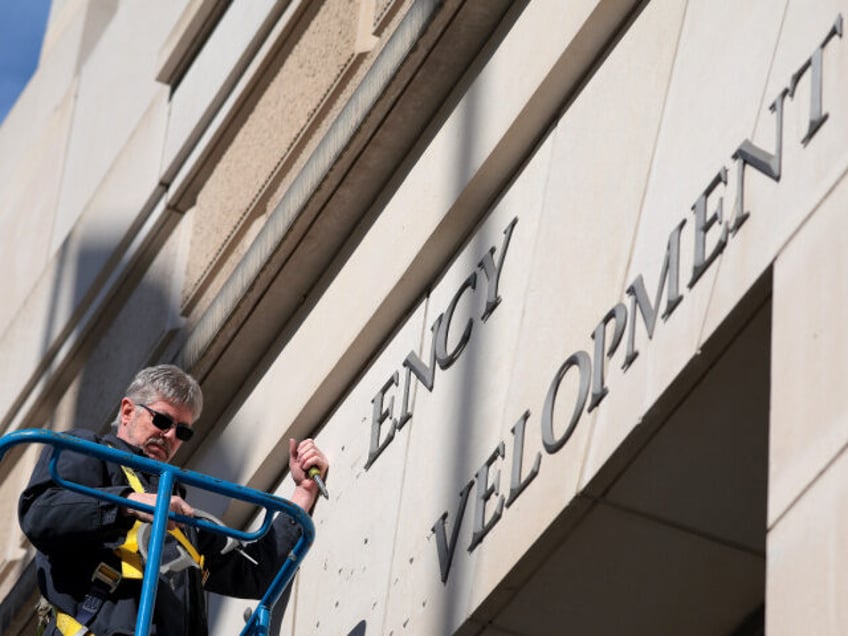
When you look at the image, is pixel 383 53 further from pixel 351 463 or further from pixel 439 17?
pixel 351 463

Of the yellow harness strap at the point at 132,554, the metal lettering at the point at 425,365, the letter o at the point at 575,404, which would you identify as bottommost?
the yellow harness strap at the point at 132,554

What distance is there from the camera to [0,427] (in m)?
11.9

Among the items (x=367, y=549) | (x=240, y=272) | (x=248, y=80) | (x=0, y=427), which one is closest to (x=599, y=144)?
(x=367, y=549)

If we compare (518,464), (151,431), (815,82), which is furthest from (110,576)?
(815,82)

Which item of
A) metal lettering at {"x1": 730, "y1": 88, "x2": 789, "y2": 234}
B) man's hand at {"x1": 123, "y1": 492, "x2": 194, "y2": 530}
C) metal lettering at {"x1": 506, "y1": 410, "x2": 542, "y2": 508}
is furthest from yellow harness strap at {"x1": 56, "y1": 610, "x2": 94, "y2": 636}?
metal lettering at {"x1": 730, "y1": 88, "x2": 789, "y2": 234}

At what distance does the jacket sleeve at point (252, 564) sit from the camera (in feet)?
24.2

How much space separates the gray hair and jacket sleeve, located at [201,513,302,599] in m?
0.45

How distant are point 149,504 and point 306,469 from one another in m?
1.55

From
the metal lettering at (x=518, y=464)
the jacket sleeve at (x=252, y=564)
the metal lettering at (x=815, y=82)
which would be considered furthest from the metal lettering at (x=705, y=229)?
the jacket sleeve at (x=252, y=564)

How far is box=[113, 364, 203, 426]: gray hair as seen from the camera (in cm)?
732

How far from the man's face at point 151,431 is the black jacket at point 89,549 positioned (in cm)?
21

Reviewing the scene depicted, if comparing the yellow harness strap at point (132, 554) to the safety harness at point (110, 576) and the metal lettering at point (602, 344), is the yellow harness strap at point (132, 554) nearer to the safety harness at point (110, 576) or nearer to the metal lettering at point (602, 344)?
the safety harness at point (110, 576)

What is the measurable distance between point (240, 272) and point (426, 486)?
6.97 ft

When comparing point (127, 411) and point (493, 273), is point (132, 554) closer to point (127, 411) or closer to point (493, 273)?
point (127, 411)
